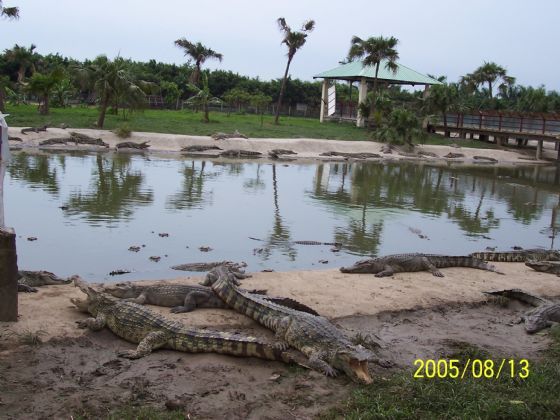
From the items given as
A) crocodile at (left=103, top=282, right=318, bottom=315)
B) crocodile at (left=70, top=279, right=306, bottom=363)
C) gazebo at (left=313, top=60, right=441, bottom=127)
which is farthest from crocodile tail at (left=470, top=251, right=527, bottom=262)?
gazebo at (left=313, top=60, right=441, bottom=127)

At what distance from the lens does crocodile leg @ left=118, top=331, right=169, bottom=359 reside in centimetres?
472

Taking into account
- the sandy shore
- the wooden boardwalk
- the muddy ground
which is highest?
the wooden boardwalk

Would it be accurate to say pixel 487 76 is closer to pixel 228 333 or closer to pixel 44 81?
pixel 44 81

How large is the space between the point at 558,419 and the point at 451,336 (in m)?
1.82

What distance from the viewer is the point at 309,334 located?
4.95 m

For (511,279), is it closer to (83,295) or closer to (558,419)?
(558,419)

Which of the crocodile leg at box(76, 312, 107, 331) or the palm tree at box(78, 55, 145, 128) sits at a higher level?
the palm tree at box(78, 55, 145, 128)

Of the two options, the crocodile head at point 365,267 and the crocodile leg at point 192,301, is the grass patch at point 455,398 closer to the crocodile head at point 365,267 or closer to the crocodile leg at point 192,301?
the crocodile leg at point 192,301

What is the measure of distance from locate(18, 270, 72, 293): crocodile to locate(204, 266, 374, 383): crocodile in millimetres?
1937

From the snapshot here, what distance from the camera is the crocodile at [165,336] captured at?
4734 millimetres

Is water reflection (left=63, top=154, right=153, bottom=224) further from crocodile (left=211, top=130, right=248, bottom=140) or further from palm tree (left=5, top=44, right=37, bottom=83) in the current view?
palm tree (left=5, top=44, right=37, bottom=83)

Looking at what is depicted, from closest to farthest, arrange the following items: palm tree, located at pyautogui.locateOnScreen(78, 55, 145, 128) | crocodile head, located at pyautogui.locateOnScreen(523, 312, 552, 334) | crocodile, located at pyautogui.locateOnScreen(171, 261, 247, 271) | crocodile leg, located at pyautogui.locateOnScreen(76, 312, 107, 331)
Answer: crocodile leg, located at pyautogui.locateOnScreen(76, 312, 107, 331) → crocodile head, located at pyautogui.locateOnScreen(523, 312, 552, 334) → crocodile, located at pyautogui.locateOnScreen(171, 261, 247, 271) → palm tree, located at pyautogui.locateOnScreen(78, 55, 145, 128)

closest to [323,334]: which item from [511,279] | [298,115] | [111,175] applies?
[511,279]

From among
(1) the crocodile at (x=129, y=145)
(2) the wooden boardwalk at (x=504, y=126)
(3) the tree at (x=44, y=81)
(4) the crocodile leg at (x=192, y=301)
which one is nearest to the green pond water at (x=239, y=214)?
(4) the crocodile leg at (x=192, y=301)
